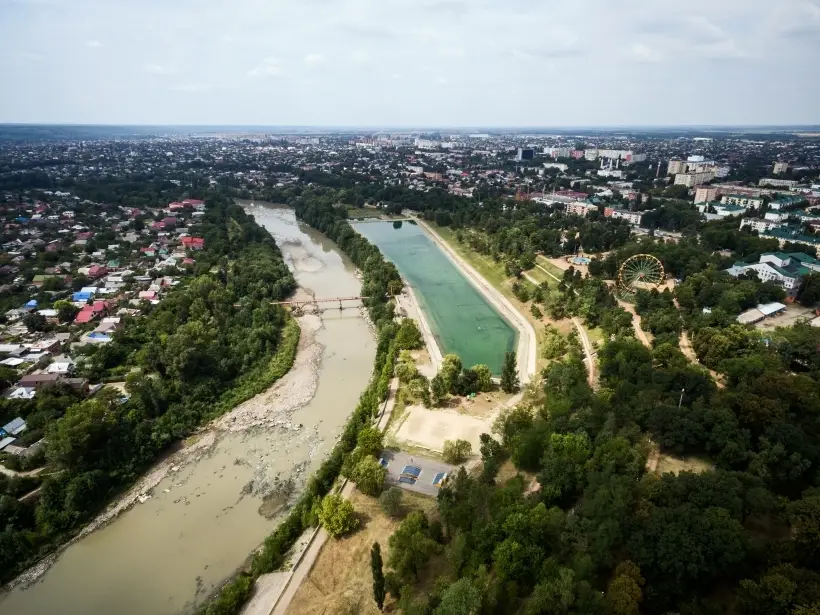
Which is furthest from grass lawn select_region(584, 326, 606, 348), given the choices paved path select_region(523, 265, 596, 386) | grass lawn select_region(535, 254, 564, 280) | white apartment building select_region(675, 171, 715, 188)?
white apartment building select_region(675, 171, 715, 188)

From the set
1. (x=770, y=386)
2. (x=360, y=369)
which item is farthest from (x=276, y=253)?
(x=770, y=386)

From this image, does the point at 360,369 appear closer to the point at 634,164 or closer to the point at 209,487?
the point at 209,487

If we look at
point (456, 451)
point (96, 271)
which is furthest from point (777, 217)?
point (96, 271)

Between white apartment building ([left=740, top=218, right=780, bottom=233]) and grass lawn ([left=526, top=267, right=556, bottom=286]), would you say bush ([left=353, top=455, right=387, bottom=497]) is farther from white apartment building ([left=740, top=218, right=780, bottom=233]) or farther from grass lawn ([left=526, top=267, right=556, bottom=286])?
white apartment building ([left=740, top=218, right=780, bottom=233])

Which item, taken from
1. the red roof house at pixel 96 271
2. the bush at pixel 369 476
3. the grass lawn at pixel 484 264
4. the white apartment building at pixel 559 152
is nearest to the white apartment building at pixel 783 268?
the grass lawn at pixel 484 264

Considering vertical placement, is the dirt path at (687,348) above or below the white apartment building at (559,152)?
below

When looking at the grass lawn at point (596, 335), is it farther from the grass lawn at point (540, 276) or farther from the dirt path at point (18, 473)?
the dirt path at point (18, 473)
